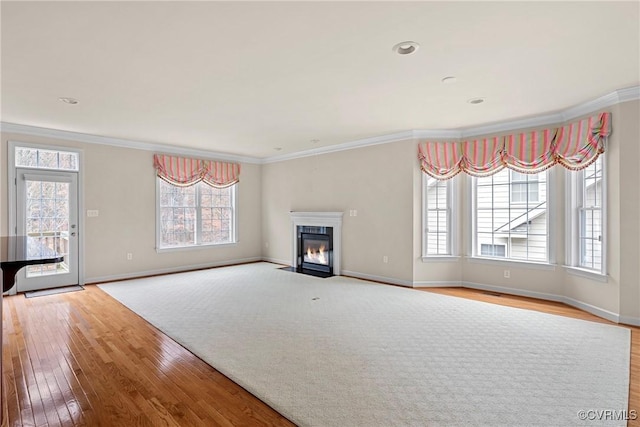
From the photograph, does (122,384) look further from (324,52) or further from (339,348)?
(324,52)

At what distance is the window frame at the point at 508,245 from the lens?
474 cm

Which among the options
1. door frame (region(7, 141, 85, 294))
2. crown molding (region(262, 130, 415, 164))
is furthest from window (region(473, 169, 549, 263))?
door frame (region(7, 141, 85, 294))

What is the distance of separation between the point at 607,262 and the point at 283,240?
5.65 m

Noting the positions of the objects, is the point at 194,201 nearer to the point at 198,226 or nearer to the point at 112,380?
the point at 198,226

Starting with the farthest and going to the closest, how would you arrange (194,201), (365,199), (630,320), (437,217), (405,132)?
(194,201), (365,199), (437,217), (405,132), (630,320)

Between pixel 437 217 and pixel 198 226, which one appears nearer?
pixel 437 217

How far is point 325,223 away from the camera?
674 centimetres

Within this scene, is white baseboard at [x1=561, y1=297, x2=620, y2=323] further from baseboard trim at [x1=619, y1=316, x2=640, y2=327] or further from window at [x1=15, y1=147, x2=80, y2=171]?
window at [x1=15, y1=147, x2=80, y2=171]

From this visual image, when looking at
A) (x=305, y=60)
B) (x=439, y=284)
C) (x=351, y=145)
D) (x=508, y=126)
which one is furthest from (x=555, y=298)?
(x=305, y=60)

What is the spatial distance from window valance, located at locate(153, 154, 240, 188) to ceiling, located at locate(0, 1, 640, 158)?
1.63 meters

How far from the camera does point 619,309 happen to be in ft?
12.6

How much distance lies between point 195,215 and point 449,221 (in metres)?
5.06

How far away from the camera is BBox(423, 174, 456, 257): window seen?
5.62m

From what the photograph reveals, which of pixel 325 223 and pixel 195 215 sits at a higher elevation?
pixel 195 215
